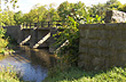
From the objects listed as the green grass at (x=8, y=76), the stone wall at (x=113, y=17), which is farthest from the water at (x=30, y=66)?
the stone wall at (x=113, y=17)

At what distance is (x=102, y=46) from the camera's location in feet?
20.0

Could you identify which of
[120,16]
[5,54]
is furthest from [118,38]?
[5,54]

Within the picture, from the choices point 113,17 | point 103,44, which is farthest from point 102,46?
point 113,17

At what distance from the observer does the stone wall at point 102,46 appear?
556 cm

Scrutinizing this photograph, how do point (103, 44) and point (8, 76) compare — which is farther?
point (8, 76)

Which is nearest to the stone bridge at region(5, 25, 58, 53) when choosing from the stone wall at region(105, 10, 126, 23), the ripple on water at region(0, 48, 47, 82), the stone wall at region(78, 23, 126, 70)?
the ripple on water at region(0, 48, 47, 82)

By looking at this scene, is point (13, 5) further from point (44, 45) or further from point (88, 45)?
point (44, 45)

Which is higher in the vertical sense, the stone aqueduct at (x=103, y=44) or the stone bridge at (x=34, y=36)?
the stone aqueduct at (x=103, y=44)

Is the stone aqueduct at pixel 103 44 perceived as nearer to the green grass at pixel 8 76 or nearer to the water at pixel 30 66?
the water at pixel 30 66

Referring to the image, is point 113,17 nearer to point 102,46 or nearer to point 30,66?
point 102,46

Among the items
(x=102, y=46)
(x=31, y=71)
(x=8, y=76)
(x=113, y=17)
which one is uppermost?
(x=113, y=17)

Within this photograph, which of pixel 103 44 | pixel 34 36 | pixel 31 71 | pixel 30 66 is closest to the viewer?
Answer: pixel 103 44

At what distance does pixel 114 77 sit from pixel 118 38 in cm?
145

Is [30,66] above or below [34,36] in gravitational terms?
below
